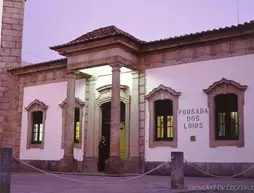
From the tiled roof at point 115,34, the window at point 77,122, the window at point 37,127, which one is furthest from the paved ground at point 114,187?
the window at point 37,127

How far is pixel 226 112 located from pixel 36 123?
1062 cm

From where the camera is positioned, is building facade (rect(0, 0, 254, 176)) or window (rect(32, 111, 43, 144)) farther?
window (rect(32, 111, 43, 144))

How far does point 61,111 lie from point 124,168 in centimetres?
507

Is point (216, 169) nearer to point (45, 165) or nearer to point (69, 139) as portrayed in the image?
point (69, 139)

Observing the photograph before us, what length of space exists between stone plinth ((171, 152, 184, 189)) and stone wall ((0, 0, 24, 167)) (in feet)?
44.4

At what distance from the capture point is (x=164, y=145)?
650 inches

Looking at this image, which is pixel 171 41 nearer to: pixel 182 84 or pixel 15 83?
pixel 182 84

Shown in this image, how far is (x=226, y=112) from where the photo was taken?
1544 centimetres

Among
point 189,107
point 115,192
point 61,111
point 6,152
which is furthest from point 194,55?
point 6,152

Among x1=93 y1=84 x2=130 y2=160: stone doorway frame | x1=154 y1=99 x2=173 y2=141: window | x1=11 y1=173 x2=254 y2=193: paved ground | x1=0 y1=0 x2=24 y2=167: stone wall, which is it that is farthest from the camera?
x1=0 y1=0 x2=24 y2=167: stone wall

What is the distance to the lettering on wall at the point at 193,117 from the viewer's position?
15.7 meters

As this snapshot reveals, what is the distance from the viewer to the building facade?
49.5 feet

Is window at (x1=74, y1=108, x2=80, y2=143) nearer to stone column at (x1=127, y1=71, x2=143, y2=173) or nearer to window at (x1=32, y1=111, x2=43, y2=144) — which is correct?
window at (x1=32, y1=111, x2=43, y2=144)

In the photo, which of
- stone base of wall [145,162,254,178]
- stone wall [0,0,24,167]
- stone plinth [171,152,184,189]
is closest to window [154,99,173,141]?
stone base of wall [145,162,254,178]
